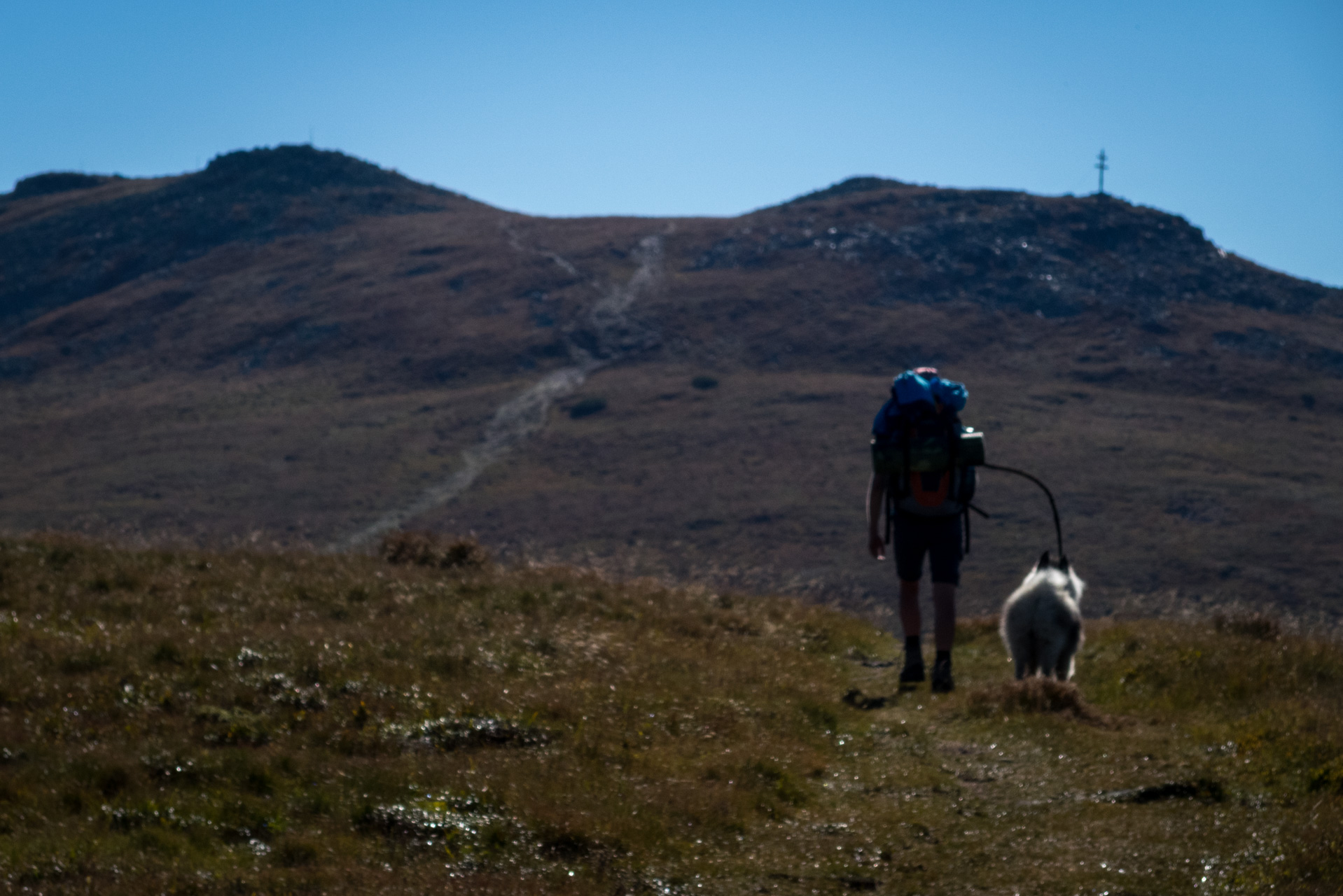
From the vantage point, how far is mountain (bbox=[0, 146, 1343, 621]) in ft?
175

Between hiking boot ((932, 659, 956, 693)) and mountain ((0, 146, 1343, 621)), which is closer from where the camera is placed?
hiking boot ((932, 659, 956, 693))

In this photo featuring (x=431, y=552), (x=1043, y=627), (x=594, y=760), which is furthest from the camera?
(x=431, y=552)

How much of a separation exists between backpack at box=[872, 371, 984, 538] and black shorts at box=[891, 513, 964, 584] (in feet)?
0.27

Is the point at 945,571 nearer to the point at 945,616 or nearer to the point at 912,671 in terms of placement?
the point at 945,616

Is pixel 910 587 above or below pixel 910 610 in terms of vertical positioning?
above

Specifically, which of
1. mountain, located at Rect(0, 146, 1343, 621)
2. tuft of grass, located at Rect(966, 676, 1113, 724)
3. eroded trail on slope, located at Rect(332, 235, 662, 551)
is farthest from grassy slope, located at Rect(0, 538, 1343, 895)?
eroded trail on slope, located at Rect(332, 235, 662, 551)

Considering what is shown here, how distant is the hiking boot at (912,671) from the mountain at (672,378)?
875 inches

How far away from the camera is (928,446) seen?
8617 millimetres

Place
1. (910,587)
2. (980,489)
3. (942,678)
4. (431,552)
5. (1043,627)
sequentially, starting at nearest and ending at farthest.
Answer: (1043,627) → (942,678) → (910,587) → (431,552) → (980,489)

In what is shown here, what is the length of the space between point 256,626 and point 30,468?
218 ft

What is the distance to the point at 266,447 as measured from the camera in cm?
6694

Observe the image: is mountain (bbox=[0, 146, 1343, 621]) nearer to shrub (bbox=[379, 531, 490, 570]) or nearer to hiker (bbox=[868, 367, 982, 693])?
shrub (bbox=[379, 531, 490, 570])

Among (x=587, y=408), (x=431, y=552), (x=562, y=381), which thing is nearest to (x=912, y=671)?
(x=431, y=552)

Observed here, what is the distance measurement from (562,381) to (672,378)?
7949 mm
